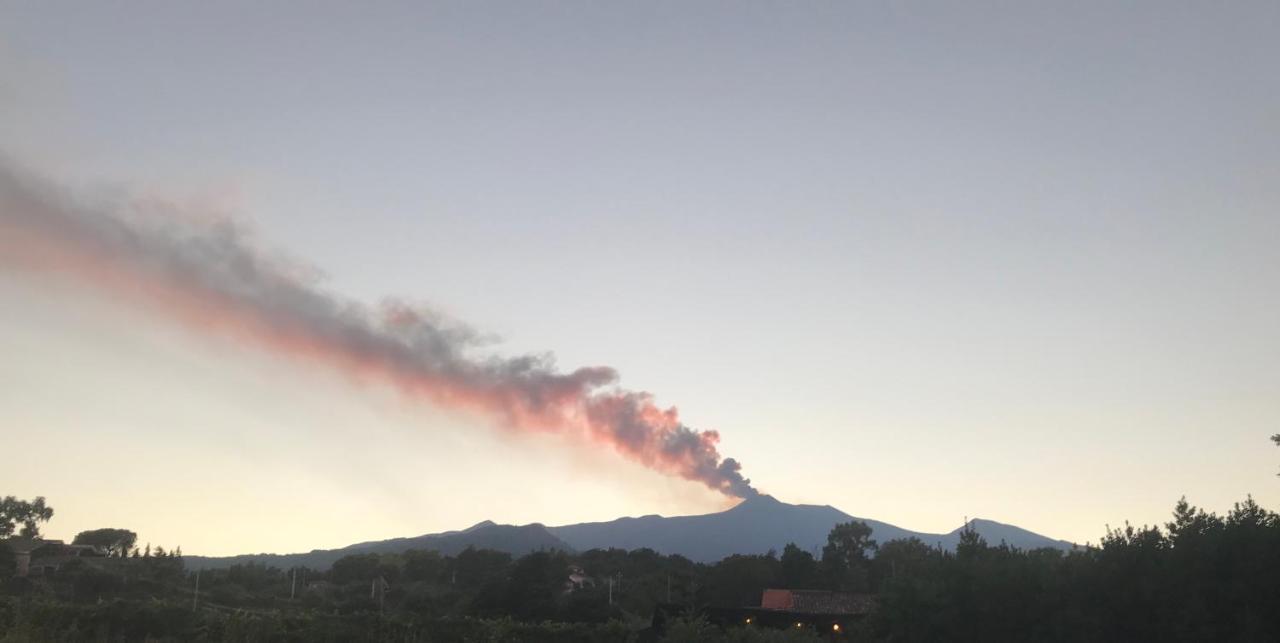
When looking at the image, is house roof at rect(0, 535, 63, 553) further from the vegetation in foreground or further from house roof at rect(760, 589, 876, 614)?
house roof at rect(760, 589, 876, 614)

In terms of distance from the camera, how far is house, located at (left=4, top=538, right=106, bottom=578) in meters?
69.9

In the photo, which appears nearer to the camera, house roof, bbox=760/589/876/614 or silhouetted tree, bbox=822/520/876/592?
house roof, bbox=760/589/876/614

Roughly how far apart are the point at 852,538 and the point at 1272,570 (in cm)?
8455

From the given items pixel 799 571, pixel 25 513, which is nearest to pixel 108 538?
pixel 25 513

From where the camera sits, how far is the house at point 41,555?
69.9 metres

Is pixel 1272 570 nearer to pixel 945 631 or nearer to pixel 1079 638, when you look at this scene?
pixel 1079 638

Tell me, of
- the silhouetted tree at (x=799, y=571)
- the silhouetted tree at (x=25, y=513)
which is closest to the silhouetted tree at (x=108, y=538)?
the silhouetted tree at (x=25, y=513)

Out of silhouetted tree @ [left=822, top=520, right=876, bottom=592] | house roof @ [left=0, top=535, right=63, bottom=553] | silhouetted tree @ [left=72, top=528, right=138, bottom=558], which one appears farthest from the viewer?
silhouetted tree @ [left=72, top=528, right=138, bottom=558]

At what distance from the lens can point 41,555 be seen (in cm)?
8088

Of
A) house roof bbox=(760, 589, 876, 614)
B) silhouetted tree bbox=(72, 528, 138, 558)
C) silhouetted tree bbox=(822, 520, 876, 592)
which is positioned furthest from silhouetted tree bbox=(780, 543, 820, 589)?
silhouetted tree bbox=(72, 528, 138, 558)

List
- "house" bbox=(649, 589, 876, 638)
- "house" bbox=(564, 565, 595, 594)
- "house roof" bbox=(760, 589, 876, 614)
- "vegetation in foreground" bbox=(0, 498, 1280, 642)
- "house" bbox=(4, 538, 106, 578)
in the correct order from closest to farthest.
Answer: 1. "vegetation in foreground" bbox=(0, 498, 1280, 642)
2. "house" bbox=(649, 589, 876, 638)
3. "house roof" bbox=(760, 589, 876, 614)
4. "house" bbox=(4, 538, 106, 578)
5. "house" bbox=(564, 565, 595, 594)

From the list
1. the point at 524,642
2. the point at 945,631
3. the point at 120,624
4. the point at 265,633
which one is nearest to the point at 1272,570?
the point at 945,631

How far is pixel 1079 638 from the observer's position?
2064 cm

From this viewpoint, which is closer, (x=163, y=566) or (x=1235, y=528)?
(x=1235, y=528)
